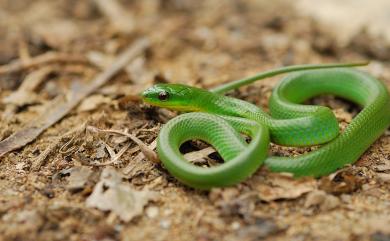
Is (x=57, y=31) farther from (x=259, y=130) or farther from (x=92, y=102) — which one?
(x=259, y=130)

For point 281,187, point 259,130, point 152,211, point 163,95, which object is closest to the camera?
point 152,211

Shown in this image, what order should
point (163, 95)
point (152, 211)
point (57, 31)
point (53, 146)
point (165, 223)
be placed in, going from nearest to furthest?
1. point (165, 223)
2. point (152, 211)
3. point (53, 146)
4. point (163, 95)
5. point (57, 31)

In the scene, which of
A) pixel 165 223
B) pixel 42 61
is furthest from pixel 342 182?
pixel 42 61

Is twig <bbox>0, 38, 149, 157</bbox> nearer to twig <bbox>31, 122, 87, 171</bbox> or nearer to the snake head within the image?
twig <bbox>31, 122, 87, 171</bbox>

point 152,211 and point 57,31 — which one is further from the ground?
point 57,31

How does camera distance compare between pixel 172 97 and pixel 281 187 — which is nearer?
pixel 281 187

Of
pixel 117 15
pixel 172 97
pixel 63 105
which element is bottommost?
pixel 63 105
